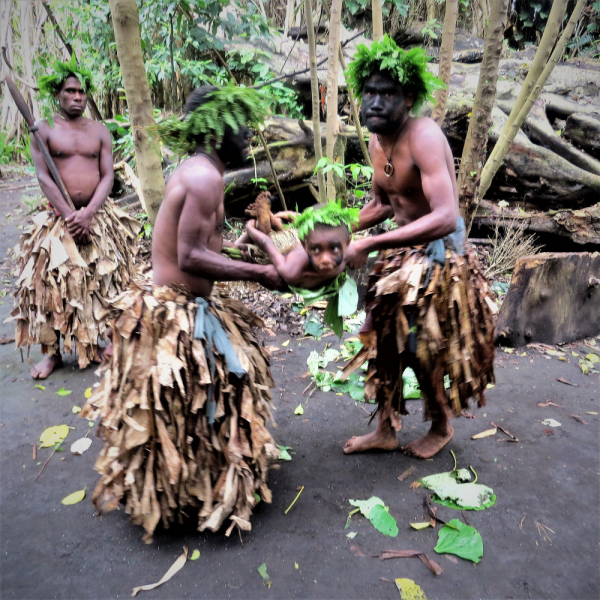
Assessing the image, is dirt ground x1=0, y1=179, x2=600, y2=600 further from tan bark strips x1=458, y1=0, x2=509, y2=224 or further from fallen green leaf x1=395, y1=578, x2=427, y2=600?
tan bark strips x1=458, y1=0, x2=509, y2=224

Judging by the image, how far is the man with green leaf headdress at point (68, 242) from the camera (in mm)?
3334

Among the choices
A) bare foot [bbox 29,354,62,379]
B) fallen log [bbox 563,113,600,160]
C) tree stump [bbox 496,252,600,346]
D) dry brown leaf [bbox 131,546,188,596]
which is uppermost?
fallen log [bbox 563,113,600,160]

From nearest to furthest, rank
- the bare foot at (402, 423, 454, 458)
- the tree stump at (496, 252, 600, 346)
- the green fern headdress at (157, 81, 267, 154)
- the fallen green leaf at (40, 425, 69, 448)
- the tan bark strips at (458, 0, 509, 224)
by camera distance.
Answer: the green fern headdress at (157, 81, 267, 154) → the bare foot at (402, 423, 454, 458) → the fallen green leaf at (40, 425, 69, 448) → the tan bark strips at (458, 0, 509, 224) → the tree stump at (496, 252, 600, 346)

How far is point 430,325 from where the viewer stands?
6.92ft

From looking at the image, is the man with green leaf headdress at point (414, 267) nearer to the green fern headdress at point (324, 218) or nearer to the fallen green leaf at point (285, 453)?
the green fern headdress at point (324, 218)

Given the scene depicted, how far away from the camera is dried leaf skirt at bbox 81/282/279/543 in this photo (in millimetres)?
1795

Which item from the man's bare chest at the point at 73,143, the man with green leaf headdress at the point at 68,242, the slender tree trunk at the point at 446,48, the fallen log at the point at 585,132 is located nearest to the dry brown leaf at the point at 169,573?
the man with green leaf headdress at the point at 68,242

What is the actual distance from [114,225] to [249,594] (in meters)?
3.01

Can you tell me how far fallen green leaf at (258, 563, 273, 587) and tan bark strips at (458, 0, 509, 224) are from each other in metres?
3.38

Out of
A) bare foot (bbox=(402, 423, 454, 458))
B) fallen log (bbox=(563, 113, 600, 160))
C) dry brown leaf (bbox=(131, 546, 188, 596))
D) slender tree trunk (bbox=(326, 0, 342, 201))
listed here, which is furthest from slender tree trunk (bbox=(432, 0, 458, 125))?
dry brown leaf (bbox=(131, 546, 188, 596))

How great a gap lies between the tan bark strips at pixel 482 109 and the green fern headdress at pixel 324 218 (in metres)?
2.58

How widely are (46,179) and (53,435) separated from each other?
190cm

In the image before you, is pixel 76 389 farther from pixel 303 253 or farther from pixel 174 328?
pixel 303 253

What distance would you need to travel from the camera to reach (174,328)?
6.00 ft
